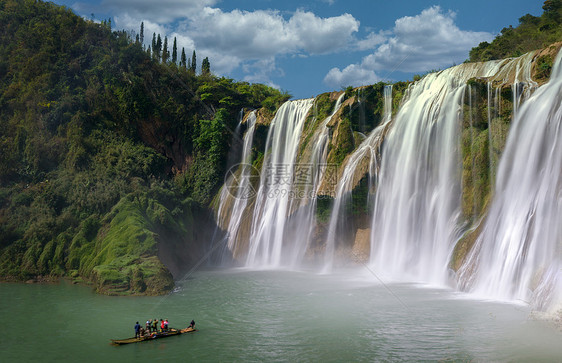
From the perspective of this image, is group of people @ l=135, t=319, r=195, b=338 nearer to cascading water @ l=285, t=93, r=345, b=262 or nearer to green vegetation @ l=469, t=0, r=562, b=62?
cascading water @ l=285, t=93, r=345, b=262

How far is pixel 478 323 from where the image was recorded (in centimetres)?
1608

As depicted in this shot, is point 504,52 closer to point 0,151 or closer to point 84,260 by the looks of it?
point 84,260

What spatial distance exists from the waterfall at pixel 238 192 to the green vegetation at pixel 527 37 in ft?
56.3

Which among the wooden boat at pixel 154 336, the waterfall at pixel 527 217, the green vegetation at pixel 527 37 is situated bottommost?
the wooden boat at pixel 154 336

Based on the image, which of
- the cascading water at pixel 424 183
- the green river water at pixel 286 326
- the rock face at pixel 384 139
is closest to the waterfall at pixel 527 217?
the rock face at pixel 384 139

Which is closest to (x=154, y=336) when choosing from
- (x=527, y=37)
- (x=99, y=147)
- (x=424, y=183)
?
(x=424, y=183)

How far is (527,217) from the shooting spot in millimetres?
19391

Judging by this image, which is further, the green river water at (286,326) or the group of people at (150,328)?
the group of people at (150,328)

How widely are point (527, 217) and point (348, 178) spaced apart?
37.4 ft

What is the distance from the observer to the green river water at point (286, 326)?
14.2 meters

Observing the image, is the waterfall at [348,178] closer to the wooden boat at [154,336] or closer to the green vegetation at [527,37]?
the green vegetation at [527,37]

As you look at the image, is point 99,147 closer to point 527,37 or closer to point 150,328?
point 150,328

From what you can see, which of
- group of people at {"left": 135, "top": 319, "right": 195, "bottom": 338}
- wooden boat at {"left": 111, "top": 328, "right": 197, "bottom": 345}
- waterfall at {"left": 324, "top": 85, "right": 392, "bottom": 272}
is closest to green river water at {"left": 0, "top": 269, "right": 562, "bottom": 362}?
wooden boat at {"left": 111, "top": 328, "right": 197, "bottom": 345}

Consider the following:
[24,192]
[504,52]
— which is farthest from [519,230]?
[24,192]
